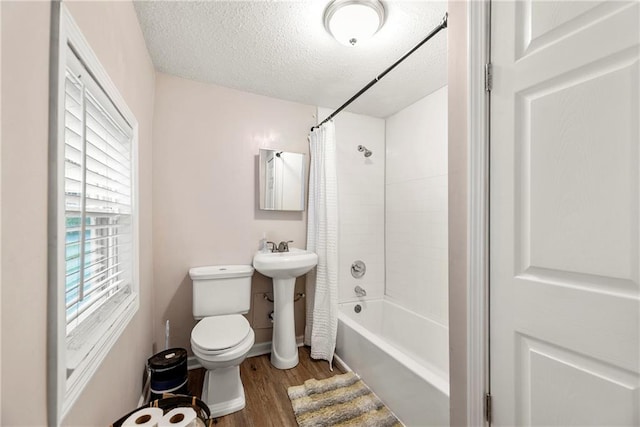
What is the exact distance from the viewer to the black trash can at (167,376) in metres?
1.62

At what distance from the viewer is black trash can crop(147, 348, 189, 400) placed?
5.33ft

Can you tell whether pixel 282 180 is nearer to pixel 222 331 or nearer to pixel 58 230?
pixel 222 331

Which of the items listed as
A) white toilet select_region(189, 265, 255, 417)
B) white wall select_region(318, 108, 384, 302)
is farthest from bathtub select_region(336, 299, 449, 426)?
white toilet select_region(189, 265, 255, 417)

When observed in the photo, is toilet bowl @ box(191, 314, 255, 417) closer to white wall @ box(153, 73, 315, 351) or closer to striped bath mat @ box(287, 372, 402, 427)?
striped bath mat @ box(287, 372, 402, 427)

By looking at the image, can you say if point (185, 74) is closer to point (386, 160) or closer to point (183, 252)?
point (183, 252)

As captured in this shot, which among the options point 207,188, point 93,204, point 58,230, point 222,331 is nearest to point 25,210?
point 58,230

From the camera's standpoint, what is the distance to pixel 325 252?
225 centimetres

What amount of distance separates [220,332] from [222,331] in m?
0.02

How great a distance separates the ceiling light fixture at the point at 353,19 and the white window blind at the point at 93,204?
1.15 m

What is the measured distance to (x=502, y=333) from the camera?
891mm

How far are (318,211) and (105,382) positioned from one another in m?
1.69

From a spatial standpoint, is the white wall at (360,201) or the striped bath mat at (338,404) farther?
the white wall at (360,201)

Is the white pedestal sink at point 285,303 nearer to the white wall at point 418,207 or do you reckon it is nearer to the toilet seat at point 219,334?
the toilet seat at point 219,334

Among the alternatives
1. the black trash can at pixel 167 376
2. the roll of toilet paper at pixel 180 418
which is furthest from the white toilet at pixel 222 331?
the roll of toilet paper at pixel 180 418
